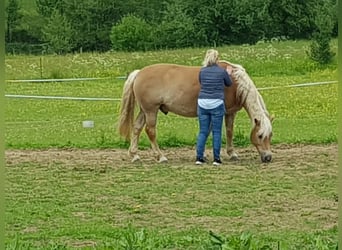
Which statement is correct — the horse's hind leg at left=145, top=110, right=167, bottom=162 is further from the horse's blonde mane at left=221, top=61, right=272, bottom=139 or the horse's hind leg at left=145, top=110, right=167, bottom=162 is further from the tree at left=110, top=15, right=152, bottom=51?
the tree at left=110, top=15, right=152, bottom=51

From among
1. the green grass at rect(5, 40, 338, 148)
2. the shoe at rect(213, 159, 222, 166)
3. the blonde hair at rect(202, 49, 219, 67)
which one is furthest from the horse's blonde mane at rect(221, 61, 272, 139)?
the green grass at rect(5, 40, 338, 148)

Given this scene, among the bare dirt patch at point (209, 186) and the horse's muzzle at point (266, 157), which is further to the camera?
the horse's muzzle at point (266, 157)

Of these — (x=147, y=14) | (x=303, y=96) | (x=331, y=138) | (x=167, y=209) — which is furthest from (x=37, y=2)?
(x=167, y=209)

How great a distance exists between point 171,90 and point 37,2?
47.8 m

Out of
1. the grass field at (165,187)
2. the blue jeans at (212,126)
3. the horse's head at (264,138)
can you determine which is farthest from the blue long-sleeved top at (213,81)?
the grass field at (165,187)

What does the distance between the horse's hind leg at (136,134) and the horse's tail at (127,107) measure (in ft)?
0.31

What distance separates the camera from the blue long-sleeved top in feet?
33.1

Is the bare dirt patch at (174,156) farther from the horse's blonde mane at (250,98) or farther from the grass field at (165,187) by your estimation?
the horse's blonde mane at (250,98)

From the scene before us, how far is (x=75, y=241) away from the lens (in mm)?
6031

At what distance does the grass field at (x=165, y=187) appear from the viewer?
19.9 feet

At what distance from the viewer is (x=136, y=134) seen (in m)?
11.0

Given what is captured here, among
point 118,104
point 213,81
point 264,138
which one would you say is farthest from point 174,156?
point 118,104

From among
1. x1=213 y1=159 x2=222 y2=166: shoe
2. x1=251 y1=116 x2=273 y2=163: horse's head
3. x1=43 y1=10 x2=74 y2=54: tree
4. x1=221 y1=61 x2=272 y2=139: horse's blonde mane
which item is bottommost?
x1=43 y1=10 x2=74 y2=54: tree

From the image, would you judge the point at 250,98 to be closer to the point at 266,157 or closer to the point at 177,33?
the point at 266,157
